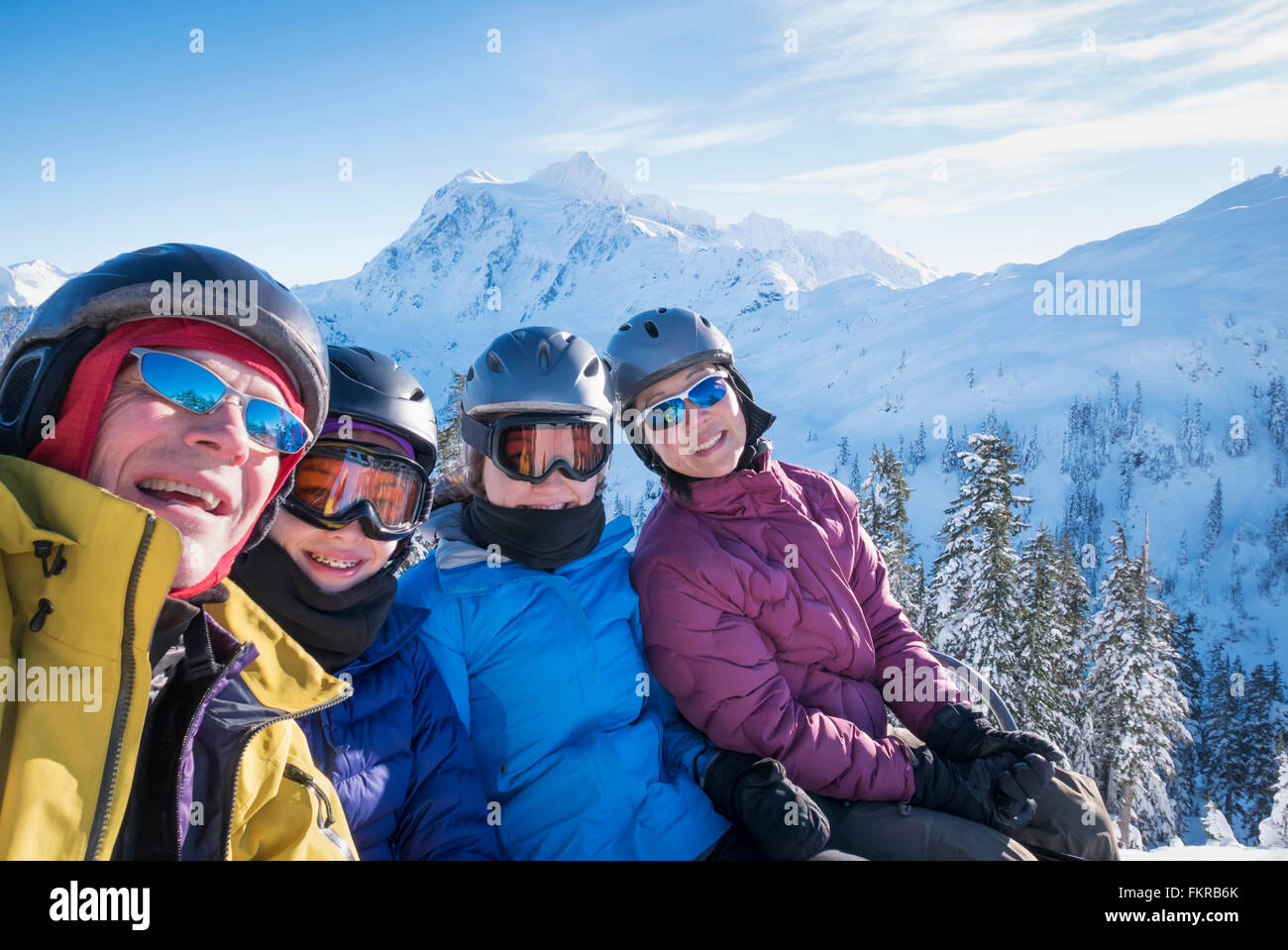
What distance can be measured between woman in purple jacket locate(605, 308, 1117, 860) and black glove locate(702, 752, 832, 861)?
5.4 inches

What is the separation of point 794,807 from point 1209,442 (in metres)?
243

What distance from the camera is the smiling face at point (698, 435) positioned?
4324 mm

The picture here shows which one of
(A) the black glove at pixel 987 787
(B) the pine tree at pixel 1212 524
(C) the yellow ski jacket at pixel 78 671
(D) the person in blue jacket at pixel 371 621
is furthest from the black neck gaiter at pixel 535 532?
(B) the pine tree at pixel 1212 524

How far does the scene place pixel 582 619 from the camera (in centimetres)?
371

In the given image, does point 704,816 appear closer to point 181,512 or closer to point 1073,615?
point 181,512

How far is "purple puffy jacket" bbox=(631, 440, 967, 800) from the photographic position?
371 centimetres

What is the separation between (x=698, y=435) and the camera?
436 centimetres

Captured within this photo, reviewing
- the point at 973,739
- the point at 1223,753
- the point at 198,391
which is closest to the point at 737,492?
the point at 973,739

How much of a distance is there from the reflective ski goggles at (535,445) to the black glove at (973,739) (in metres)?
2.49

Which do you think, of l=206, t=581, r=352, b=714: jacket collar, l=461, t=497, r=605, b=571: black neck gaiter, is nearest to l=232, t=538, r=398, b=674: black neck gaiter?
l=206, t=581, r=352, b=714: jacket collar

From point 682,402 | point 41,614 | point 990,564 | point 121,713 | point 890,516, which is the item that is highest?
point 682,402

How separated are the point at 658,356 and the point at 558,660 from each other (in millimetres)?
1967

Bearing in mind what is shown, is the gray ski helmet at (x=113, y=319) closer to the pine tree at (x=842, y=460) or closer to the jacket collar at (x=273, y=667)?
the jacket collar at (x=273, y=667)

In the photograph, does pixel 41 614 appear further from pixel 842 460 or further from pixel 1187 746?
pixel 842 460
